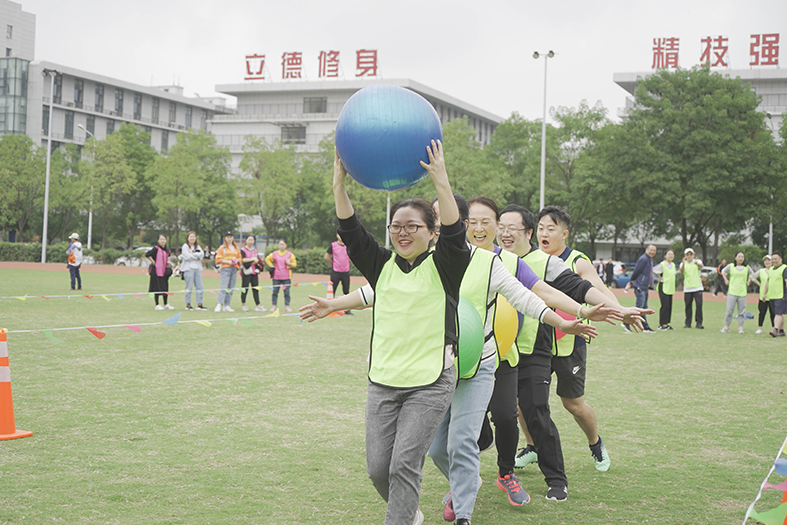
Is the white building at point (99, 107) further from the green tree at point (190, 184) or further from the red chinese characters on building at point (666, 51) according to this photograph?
the red chinese characters on building at point (666, 51)

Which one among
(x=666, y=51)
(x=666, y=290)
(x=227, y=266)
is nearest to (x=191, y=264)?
(x=227, y=266)

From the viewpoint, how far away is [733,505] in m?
4.81

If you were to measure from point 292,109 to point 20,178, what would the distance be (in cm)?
3288

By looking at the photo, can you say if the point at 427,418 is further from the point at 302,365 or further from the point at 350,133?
the point at 302,365

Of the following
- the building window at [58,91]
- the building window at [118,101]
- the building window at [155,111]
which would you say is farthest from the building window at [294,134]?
the building window at [58,91]

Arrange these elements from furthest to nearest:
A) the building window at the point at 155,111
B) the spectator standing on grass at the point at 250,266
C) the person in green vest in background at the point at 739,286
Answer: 1. the building window at the point at 155,111
2. the spectator standing on grass at the point at 250,266
3. the person in green vest in background at the point at 739,286

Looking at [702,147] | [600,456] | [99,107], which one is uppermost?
[99,107]

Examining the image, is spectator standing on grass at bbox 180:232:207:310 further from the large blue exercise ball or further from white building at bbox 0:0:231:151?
white building at bbox 0:0:231:151

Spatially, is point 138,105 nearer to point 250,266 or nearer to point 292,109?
point 292,109

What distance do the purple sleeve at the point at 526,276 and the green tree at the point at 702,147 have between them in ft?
107

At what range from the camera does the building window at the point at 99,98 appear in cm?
7850

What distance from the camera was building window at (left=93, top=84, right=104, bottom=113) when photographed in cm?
7850

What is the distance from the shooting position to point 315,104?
75562 mm

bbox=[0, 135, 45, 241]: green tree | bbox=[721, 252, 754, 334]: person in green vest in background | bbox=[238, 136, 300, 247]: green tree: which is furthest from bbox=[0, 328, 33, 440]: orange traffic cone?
bbox=[0, 135, 45, 241]: green tree
